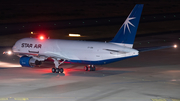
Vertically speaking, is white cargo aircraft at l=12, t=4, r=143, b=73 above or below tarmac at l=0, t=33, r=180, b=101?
above

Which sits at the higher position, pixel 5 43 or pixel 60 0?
pixel 60 0

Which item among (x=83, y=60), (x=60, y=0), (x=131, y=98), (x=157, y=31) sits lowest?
(x=131, y=98)

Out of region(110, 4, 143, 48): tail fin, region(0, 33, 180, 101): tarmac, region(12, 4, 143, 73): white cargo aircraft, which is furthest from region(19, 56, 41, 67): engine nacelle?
region(110, 4, 143, 48): tail fin

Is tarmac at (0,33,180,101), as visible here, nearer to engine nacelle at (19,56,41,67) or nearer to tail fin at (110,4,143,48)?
engine nacelle at (19,56,41,67)

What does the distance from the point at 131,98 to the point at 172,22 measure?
77091mm

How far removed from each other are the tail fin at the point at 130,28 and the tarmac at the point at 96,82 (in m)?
3.63

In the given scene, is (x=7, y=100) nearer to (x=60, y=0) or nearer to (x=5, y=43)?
(x=5, y=43)

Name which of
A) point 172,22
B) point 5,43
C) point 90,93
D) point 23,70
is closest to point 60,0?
point 172,22

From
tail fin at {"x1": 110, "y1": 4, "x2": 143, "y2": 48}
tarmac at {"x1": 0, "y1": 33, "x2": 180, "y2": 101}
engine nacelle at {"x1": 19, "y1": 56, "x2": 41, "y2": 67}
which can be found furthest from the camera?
engine nacelle at {"x1": 19, "y1": 56, "x2": 41, "y2": 67}

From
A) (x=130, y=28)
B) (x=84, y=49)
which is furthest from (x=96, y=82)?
(x=130, y=28)

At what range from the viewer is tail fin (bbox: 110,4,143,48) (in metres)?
34.2

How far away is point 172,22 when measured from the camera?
96.8m

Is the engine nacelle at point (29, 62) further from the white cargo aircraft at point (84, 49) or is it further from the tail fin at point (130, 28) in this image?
the tail fin at point (130, 28)

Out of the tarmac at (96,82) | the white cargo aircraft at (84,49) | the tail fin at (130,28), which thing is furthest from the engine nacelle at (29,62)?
the tail fin at (130,28)
